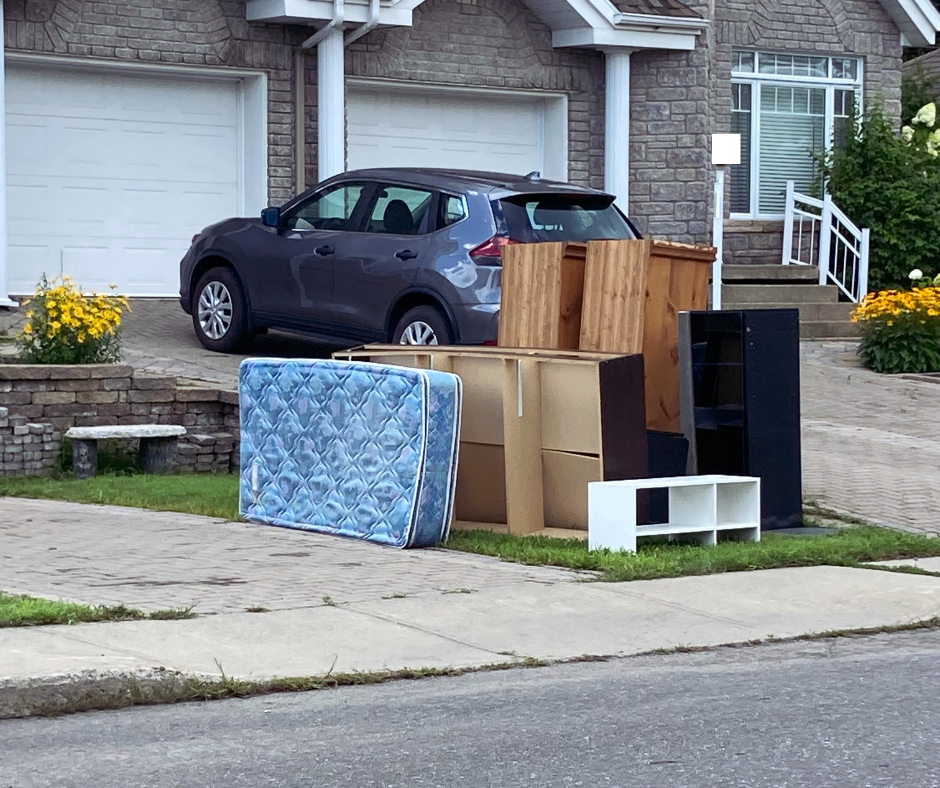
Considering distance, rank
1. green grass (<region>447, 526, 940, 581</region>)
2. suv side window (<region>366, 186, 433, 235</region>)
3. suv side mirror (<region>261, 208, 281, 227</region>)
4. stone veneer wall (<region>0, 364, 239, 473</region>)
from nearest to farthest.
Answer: green grass (<region>447, 526, 940, 581</region>) → stone veneer wall (<region>0, 364, 239, 473</region>) → suv side window (<region>366, 186, 433, 235</region>) → suv side mirror (<region>261, 208, 281, 227</region>)

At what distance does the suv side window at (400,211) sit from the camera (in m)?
14.3

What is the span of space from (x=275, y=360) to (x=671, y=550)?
265cm

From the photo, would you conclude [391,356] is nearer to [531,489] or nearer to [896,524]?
[531,489]

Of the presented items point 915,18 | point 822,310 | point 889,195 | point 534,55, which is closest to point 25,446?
point 534,55

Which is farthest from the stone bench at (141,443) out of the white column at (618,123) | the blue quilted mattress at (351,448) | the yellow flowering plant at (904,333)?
the white column at (618,123)

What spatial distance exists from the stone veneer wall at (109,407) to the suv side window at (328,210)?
2.68 meters

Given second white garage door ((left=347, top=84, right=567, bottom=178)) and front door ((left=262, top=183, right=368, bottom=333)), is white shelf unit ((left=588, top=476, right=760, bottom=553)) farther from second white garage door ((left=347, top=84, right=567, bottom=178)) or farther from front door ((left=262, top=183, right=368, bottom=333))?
second white garage door ((left=347, top=84, right=567, bottom=178))

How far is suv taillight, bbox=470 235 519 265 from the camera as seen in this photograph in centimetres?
1355

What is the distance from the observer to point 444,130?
20766 mm

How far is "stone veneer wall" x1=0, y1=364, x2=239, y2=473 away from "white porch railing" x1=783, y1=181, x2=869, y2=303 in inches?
430

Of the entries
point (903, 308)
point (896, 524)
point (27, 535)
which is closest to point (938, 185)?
point (903, 308)

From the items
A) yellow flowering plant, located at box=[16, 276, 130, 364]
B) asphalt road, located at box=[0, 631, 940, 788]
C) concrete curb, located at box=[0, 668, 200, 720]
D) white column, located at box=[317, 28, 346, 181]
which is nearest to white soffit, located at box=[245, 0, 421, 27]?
white column, located at box=[317, 28, 346, 181]

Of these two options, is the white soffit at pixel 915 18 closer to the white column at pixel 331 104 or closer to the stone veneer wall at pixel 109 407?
the white column at pixel 331 104

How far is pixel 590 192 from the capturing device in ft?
46.6
